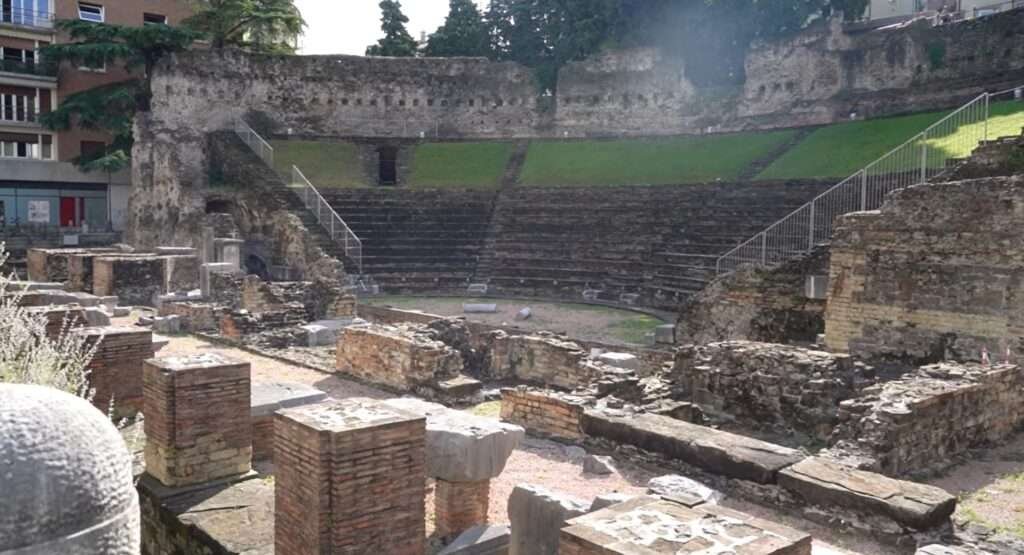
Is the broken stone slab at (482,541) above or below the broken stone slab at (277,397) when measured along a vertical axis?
below

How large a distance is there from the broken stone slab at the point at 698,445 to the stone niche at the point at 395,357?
344 centimetres

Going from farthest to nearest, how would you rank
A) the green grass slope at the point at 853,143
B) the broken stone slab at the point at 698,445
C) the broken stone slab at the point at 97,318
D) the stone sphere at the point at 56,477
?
the green grass slope at the point at 853,143, the broken stone slab at the point at 97,318, the broken stone slab at the point at 698,445, the stone sphere at the point at 56,477

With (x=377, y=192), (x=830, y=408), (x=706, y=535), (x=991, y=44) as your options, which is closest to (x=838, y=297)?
(x=830, y=408)

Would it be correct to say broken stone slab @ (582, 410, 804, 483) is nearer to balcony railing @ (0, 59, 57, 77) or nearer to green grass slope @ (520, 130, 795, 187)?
green grass slope @ (520, 130, 795, 187)

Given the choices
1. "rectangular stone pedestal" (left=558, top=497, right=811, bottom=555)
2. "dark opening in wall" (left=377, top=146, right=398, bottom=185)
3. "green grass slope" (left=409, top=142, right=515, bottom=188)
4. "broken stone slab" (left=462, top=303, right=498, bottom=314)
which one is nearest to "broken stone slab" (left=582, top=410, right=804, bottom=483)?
"rectangular stone pedestal" (left=558, top=497, right=811, bottom=555)

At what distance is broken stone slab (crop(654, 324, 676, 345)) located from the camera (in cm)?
1779

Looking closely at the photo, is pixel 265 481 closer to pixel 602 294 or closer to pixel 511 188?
pixel 602 294

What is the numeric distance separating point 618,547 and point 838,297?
12.3 metres

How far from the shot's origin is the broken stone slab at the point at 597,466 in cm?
843

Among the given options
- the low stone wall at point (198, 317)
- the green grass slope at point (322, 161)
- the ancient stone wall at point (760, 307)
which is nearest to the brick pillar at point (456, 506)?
the ancient stone wall at point (760, 307)

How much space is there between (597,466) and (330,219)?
69.1ft

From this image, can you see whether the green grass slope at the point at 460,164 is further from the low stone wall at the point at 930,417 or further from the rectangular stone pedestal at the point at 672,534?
the rectangular stone pedestal at the point at 672,534

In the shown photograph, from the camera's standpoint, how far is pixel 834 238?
14.8m

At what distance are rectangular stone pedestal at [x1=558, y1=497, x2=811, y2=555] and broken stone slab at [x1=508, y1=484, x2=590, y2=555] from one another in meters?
1.14
